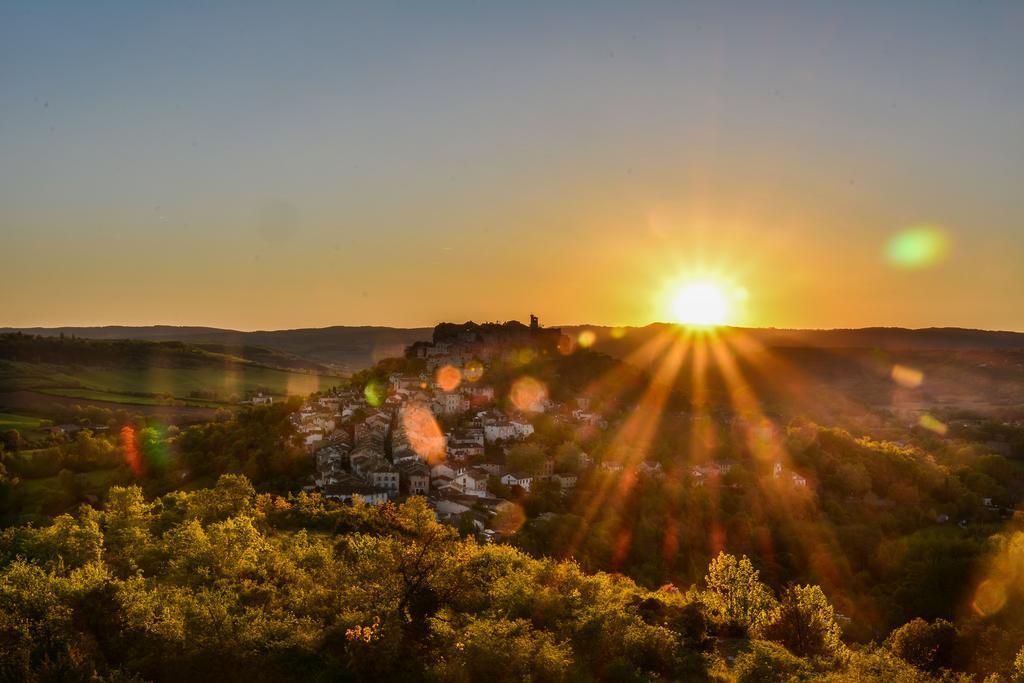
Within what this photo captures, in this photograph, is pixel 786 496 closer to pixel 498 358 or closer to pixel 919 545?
pixel 919 545

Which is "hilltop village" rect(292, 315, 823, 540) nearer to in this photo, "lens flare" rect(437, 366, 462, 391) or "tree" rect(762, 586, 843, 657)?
"lens flare" rect(437, 366, 462, 391)

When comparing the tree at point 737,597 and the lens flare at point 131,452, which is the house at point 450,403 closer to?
the lens flare at point 131,452

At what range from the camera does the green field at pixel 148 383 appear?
97125 millimetres

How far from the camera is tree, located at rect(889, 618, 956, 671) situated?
22220mm

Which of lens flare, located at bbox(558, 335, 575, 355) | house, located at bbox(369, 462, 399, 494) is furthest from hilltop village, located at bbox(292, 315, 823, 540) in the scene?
lens flare, located at bbox(558, 335, 575, 355)

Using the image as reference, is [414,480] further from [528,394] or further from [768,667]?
[768,667]

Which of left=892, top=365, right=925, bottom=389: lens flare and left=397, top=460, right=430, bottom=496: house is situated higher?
left=892, top=365, right=925, bottom=389: lens flare

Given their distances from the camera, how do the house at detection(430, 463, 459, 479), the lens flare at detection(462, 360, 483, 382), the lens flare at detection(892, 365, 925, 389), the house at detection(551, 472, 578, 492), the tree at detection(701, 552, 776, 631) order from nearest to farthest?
the tree at detection(701, 552, 776, 631)
the house at detection(430, 463, 459, 479)
the house at detection(551, 472, 578, 492)
the lens flare at detection(462, 360, 483, 382)
the lens flare at detection(892, 365, 925, 389)

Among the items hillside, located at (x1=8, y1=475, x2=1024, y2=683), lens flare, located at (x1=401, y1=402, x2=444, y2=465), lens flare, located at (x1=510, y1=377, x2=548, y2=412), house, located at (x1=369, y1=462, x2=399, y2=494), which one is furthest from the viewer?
lens flare, located at (x1=510, y1=377, x2=548, y2=412)

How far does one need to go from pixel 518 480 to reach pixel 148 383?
83648mm

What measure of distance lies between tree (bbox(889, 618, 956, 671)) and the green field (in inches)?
3814

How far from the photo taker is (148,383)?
368 ft

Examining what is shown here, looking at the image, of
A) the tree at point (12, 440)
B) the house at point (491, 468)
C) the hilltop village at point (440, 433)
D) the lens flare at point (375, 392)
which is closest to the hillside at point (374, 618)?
the hilltop village at point (440, 433)

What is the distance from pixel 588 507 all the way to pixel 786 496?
20098 mm
